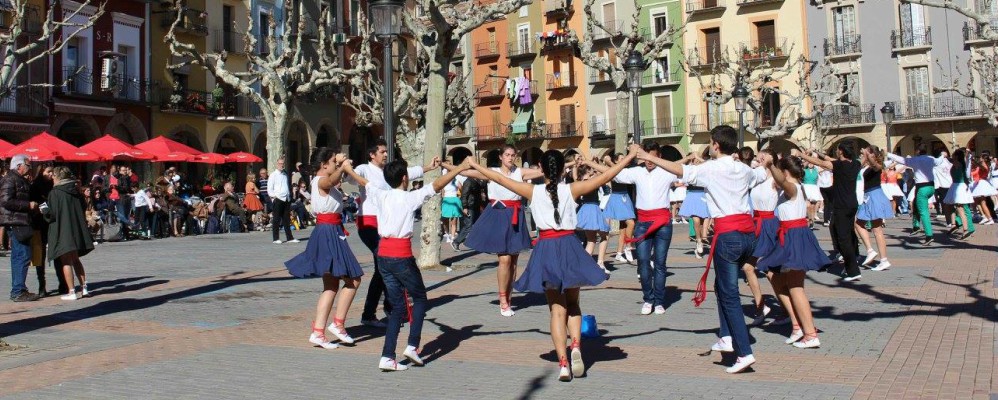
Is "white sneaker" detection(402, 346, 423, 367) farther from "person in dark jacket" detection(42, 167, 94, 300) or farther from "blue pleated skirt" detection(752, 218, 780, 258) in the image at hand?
"person in dark jacket" detection(42, 167, 94, 300)

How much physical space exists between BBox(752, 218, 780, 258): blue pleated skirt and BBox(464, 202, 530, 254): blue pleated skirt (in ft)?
8.71

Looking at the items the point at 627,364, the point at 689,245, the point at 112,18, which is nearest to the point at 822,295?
the point at 627,364

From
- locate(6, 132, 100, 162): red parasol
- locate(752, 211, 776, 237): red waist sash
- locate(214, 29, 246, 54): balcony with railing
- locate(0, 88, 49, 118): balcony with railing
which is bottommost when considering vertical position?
locate(752, 211, 776, 237): red waist sash

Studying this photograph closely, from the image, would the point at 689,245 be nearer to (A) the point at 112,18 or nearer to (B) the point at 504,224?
(B) the point at 504,224

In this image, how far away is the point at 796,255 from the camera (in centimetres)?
818

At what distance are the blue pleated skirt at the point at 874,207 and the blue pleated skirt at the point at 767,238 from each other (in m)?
6.15

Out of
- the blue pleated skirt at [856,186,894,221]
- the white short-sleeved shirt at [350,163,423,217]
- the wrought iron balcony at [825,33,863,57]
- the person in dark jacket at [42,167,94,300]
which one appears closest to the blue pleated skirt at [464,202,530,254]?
the white short-sleeved shirt at [350,163,423,217]

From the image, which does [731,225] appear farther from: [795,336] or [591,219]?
[591,219]

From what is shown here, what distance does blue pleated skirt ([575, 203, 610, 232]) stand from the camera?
13797mm

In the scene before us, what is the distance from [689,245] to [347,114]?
32.7 meters

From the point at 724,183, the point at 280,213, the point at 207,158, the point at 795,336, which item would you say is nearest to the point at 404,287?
the point at 724,183

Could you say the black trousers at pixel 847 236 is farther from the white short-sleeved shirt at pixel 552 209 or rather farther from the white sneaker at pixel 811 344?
the white short-sleeved shirt at pixel 552 209

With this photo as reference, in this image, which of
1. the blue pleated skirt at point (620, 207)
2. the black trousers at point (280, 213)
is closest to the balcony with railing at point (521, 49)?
the black trousers at point (280, 213)

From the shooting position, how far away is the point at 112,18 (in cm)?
3622
